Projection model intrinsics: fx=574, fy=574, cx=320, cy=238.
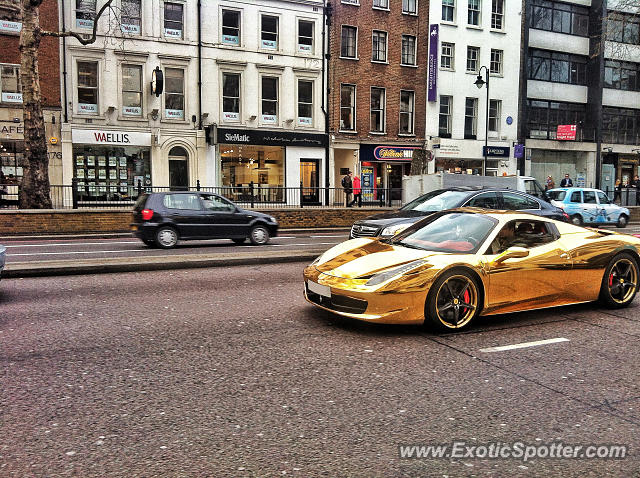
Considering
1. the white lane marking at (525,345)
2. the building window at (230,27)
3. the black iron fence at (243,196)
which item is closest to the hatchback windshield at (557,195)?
the black iron fence at (243,196)

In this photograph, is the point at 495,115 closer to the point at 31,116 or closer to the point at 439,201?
the point at 31,116

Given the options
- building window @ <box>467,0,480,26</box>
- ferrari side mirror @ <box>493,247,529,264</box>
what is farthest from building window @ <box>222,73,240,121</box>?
ferrari side mirror @ <box>493,247,529,264</box>

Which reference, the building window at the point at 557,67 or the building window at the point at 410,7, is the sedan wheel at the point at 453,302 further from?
the building window at the point at 557,67

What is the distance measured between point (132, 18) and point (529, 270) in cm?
2755

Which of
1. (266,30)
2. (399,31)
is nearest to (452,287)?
(266,30)

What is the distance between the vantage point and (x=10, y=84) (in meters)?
26.5

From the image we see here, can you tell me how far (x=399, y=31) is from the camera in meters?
35.2

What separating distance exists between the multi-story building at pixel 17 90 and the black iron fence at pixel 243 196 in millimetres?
3057

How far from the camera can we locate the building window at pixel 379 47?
114ft

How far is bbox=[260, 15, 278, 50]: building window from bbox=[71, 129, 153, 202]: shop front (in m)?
8.34

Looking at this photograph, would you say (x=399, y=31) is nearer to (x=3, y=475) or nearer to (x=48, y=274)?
(x=48, y=274)

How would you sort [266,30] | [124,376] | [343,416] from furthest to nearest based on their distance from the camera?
[266,30] → [124,376] → [343,416]

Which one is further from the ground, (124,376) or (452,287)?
(452,287)

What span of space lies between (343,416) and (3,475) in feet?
6.47
